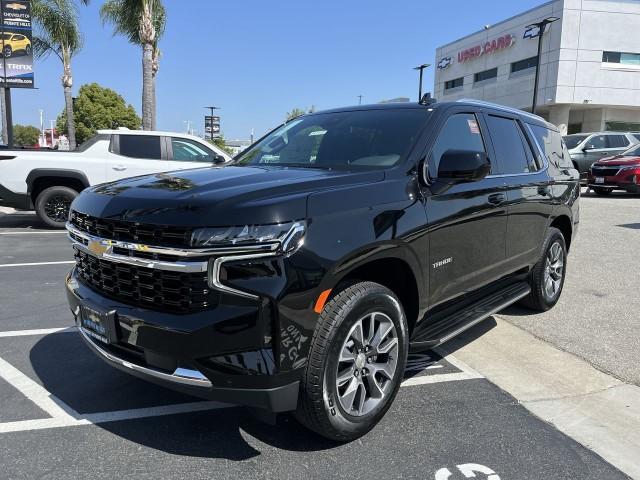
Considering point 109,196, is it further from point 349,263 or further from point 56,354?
point 56,354

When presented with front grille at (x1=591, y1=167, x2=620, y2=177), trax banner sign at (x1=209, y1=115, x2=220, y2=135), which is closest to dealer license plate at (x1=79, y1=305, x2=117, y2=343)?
front grille at (x1=591, y1=167, x2=620, y2=177)

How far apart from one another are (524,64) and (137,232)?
45097 millimetres

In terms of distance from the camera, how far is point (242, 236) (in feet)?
7.75

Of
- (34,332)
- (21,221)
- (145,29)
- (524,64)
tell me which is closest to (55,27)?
(145,29)

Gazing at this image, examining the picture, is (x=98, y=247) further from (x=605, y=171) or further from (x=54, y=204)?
(x=605, y=171)

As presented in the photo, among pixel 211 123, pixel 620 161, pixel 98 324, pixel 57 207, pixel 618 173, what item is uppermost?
pixel 211 123

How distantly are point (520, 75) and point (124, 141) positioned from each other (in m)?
39.1

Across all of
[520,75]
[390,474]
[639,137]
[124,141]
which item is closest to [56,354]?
[390,474]

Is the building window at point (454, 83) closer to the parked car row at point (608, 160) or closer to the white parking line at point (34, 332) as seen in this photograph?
the parked car row at point (608, 160)

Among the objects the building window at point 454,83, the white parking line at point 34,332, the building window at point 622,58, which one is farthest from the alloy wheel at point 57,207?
the building window at point 454,83

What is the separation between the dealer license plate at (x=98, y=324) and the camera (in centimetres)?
265

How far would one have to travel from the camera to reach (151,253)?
249 cm

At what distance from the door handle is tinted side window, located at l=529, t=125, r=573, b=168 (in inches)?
49.3

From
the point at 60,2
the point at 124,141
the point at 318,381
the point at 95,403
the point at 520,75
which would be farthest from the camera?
the point at 520,75
